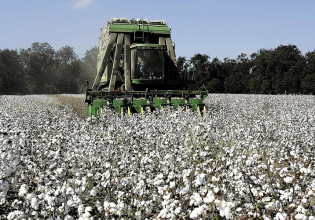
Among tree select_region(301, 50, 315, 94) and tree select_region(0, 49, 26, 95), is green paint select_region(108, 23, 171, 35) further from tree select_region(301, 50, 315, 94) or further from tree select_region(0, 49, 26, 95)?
tree select_region(0, 49, 26, 95)

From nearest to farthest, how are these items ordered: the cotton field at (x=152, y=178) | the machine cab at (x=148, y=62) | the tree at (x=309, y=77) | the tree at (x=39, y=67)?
the cotton field at (x=152, y=178), the machine cab at (x=148, y=62), the tree at (x=309, y=77), the tree at (x=39, y=67)

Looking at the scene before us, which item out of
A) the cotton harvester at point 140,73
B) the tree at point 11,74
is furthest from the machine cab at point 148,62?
the tree at point 11,74

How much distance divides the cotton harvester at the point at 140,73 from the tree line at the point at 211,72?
14.0 metres

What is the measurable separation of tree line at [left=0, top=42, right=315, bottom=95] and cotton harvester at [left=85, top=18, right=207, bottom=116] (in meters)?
14.0

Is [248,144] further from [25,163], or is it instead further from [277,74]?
[277,74]

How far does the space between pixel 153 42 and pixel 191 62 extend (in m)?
2.24

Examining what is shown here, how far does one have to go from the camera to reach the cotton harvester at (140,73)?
15664 mm

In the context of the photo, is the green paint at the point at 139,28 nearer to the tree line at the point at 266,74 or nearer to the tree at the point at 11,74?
the tree line at the point at 266,74

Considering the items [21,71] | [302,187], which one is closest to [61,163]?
[302,187]

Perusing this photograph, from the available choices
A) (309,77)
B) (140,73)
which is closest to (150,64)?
(140,73)

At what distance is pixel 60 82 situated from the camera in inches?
3915

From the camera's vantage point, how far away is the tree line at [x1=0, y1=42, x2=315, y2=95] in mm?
61125

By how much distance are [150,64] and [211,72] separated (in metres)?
59.3

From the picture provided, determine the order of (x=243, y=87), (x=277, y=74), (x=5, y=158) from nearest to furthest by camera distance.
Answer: (x=5, y=158) < (x=277, y=74) < (x=243, y=87)
